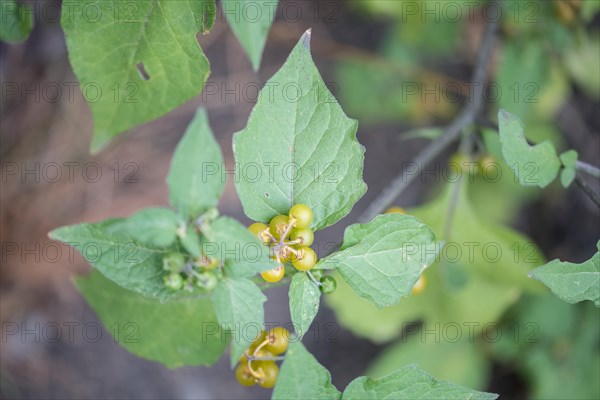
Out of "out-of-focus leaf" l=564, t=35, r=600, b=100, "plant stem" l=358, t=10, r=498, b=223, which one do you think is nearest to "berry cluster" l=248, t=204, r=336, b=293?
"plant stem" l=358, t=10, r=498, b=223

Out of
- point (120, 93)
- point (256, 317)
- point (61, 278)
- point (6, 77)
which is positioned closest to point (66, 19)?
point (120, 93)

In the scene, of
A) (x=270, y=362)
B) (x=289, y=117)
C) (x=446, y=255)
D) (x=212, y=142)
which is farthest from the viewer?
(x=446, y=255)

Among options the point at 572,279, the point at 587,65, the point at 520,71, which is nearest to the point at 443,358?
the point at 520,71

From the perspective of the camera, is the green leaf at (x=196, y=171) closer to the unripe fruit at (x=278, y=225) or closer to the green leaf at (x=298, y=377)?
the unripe fruit at (x=278, y=225)

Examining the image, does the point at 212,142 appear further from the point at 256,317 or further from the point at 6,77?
the point at 6,77

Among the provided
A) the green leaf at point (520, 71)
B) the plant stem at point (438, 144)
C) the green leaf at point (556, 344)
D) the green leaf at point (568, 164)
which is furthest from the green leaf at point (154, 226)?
the green leaf at point (556, 344)
